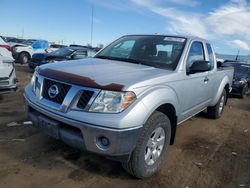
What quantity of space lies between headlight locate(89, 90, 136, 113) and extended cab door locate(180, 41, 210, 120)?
1.46m

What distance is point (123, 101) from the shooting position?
3.10 metres

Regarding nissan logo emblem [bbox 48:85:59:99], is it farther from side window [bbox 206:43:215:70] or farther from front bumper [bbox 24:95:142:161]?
side window [bbox 206:43:215:70]

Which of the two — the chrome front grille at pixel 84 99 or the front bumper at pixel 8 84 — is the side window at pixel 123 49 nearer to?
the chrome front grille at pixel 84 99

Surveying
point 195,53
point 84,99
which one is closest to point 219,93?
point 195,53

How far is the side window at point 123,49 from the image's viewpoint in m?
4.82

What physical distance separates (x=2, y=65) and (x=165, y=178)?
4.51 metres

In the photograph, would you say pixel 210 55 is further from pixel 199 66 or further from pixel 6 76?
pixel 6 76

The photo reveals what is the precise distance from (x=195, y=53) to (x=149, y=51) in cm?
91

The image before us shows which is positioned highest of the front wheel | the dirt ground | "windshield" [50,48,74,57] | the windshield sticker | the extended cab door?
the windshield sticker

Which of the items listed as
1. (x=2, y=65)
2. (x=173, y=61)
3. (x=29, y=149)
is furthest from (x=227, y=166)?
(x=2, y=65)

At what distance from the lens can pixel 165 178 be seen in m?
3.76

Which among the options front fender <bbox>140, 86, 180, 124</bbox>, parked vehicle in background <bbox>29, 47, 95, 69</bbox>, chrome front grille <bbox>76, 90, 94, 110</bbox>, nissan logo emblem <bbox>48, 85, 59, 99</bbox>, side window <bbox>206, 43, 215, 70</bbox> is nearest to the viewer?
chrome front grille <bbox>76, 90, 94, 110</bbox>

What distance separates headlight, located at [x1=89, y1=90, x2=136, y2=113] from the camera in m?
3.08

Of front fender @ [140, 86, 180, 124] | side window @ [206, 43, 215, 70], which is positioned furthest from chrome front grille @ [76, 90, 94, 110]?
side window @ [206, 43, 215, 70]
